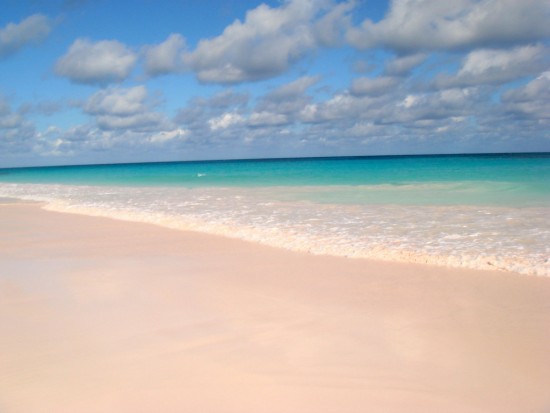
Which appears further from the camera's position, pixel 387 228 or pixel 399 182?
pixel 399 182

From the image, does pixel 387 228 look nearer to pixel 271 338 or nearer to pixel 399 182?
pixel 271 338

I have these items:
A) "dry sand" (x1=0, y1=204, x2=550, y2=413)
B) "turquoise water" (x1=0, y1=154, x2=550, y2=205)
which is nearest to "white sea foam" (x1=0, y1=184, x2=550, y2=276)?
"dry sand" (x1=0, y1=204, x2=550, y2=413)

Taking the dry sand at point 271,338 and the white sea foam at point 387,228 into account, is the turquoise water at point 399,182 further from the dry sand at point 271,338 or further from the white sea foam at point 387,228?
the dry sand at point 271,338

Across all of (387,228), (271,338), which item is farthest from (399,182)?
(271,338)

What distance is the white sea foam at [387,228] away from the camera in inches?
318

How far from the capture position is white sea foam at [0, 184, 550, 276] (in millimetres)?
8080

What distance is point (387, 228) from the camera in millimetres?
10906

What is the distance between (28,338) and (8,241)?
285 inches

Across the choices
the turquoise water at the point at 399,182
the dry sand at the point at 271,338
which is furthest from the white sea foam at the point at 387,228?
the turquoise water at the point at 399,182

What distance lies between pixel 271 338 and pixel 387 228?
22.4ft

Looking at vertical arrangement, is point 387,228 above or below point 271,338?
above

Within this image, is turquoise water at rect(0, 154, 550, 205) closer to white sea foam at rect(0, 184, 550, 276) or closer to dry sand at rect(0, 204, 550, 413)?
white sea foam at rect(0, 184, 550, 276)

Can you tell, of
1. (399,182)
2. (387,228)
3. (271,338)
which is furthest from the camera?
(399,182)

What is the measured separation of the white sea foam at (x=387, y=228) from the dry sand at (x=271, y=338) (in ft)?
2.75
